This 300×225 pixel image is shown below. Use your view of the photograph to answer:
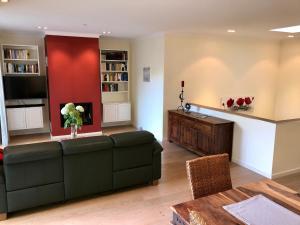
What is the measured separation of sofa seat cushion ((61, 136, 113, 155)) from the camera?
2922mm

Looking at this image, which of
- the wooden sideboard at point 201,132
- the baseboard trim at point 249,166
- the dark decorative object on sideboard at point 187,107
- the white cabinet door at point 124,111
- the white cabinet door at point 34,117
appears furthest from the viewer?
the white cabinet door at point 124,111

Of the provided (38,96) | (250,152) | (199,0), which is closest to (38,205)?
(199,0)

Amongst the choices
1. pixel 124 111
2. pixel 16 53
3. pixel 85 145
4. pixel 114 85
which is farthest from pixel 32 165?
pixel 114 85

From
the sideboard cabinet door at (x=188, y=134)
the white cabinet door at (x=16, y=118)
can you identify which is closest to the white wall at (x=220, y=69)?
the sideboard cabinet door at (x=188, y=134)

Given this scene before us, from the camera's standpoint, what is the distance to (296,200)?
1687mm

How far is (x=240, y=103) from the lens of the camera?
6.54 m

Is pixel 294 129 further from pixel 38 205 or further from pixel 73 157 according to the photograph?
pixel 38 205

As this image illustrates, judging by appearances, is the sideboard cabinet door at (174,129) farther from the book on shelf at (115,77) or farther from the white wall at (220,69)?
the book on shelf at (115,77)

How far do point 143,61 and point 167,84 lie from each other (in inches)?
47.4

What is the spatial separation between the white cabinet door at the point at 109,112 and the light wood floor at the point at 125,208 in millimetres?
3397

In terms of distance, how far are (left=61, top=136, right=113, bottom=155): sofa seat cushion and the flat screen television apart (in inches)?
138

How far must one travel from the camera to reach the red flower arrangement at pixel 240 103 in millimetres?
6352

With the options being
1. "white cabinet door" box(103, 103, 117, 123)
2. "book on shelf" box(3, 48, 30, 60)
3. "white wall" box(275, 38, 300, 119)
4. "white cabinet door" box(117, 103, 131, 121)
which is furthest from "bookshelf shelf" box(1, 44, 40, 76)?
"white wall" box(275, 38, 300, 119)

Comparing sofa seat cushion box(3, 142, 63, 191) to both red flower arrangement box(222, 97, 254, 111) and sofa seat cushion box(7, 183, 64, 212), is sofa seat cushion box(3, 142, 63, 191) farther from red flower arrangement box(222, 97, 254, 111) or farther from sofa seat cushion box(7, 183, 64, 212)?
red flower arrangement box(222, 97, 254, 111)
